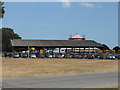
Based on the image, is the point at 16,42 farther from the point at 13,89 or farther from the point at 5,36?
the point at 13,89

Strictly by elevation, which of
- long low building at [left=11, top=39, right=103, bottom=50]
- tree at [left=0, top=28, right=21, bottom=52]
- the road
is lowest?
the road

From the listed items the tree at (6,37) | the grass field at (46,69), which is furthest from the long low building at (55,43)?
the tree at (6,37)

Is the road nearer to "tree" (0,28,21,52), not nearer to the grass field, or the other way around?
the grass field

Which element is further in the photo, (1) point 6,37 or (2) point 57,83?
(1) point 6,37

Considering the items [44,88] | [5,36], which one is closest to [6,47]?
[5,36]

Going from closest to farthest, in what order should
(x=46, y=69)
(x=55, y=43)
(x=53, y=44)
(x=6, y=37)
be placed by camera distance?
(x=46, y=69)
(x=53, y=44)
(x=55, y=43)
(x=6, y=37)

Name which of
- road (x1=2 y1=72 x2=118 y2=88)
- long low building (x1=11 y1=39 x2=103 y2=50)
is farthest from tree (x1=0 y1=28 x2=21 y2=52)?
road (x1=2 y1=72 x2=118 y2=88)

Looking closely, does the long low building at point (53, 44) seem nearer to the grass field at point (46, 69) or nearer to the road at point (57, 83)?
the grass field at point (46, 69)

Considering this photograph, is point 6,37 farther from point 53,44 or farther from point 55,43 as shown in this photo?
point 53,44

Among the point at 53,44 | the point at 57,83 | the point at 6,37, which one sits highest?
the point at 6,37

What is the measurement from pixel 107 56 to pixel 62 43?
19.7m

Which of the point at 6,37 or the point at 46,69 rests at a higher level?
the point at 6,37

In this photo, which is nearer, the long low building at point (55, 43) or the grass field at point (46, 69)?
the grass field at point (46, 69)

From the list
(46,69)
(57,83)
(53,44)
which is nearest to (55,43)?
(53,44)
